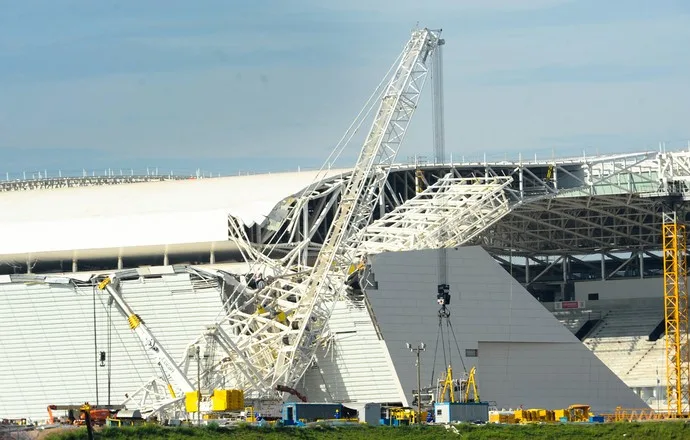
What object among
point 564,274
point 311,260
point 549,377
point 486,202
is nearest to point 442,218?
point 486,202

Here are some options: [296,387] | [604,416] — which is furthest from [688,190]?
[296,387]

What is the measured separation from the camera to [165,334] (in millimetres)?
140750

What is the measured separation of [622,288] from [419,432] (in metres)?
66.4

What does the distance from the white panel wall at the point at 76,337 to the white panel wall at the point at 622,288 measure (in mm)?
51957

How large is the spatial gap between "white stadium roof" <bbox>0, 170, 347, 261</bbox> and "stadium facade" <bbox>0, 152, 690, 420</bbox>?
0.15 metres

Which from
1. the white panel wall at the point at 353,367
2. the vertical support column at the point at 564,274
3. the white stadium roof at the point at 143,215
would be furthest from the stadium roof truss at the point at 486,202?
the vertical support column at the point at 564,274

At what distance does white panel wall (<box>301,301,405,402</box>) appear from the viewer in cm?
13488

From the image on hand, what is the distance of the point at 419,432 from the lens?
372 feet

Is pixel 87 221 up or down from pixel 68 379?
up

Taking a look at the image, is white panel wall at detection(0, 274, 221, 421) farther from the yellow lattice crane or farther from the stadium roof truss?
the yellow lattice crane

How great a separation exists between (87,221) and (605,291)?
55.1 metres

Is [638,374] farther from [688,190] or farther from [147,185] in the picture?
[147,185]

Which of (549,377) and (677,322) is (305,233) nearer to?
(549,377)

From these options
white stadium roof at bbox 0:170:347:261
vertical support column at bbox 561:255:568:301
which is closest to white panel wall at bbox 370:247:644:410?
white stadium roof at bbox 0:170:347:261
